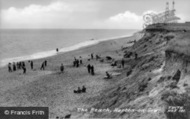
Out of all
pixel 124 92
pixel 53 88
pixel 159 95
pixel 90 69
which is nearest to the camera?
pixel 159 95

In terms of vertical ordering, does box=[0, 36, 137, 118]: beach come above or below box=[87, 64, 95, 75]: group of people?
below

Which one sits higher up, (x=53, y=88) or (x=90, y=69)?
(x=90, y=69)

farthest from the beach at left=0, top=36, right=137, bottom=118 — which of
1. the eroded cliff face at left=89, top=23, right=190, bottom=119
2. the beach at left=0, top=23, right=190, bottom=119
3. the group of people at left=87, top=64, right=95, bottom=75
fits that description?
the eroded cliff face at left=89, top=23, right=190, bottom=119

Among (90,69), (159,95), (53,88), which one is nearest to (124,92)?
(159,95)

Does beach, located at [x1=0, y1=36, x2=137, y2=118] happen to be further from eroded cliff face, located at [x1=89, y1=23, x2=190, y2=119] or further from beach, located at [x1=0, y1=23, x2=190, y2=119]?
eroded cliff face, located at [x1=89, y1=23, x2=190, y2=119]

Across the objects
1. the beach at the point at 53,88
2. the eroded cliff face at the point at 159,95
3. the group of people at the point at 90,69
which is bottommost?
the beach at the point at 53,88

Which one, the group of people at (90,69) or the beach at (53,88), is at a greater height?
the group of people at (90,69)

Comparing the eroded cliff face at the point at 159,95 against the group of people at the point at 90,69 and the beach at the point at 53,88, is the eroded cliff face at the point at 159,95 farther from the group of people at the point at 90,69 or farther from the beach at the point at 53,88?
the group of people at the point at 90,69

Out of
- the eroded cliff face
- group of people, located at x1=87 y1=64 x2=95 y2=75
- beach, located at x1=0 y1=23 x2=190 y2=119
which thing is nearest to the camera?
the eroded cliff face

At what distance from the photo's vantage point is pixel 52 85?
95.0ft

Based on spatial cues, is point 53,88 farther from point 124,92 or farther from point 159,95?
point 159,95

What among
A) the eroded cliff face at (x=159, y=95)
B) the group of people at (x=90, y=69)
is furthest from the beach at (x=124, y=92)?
the group of people at (x=90, y=69)

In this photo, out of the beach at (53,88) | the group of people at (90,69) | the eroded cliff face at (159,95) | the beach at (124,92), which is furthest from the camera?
the group of people at (90,69)

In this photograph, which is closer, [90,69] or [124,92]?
[124,92]
